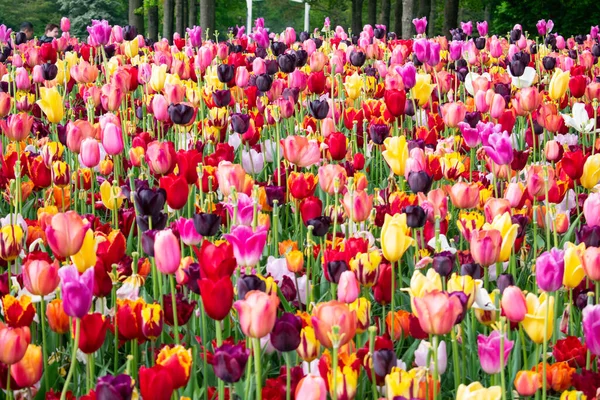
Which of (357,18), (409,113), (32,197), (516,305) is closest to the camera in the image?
(516,305)

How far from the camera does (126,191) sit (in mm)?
3090

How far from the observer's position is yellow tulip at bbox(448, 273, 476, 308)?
187 centimetres

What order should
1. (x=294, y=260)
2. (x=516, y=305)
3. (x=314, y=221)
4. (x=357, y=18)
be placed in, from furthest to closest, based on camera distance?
1. (x=357, y=18)
2. (x=314, y=221)
3. (x=294, y=260)
4. (x=516, y=305)

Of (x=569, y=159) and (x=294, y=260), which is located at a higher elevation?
(x=569, y=159)

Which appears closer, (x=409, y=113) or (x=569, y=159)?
(x=569, y=159)

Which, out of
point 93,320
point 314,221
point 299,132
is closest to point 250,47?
point 299,132

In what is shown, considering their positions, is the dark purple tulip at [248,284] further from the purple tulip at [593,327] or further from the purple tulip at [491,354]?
the purple tulip at [593,327]

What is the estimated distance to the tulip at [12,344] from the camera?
1658 mm

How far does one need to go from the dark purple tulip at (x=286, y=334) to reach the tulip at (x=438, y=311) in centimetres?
24

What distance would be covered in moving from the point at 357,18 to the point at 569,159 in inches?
900

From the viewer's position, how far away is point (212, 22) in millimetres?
15664

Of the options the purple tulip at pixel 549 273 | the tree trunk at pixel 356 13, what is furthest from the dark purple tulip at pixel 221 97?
the tree trunk at pixel 356 13

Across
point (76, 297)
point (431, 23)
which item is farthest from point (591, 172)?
point (431, 23)

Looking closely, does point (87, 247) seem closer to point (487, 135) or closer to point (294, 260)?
point (294, 260)
